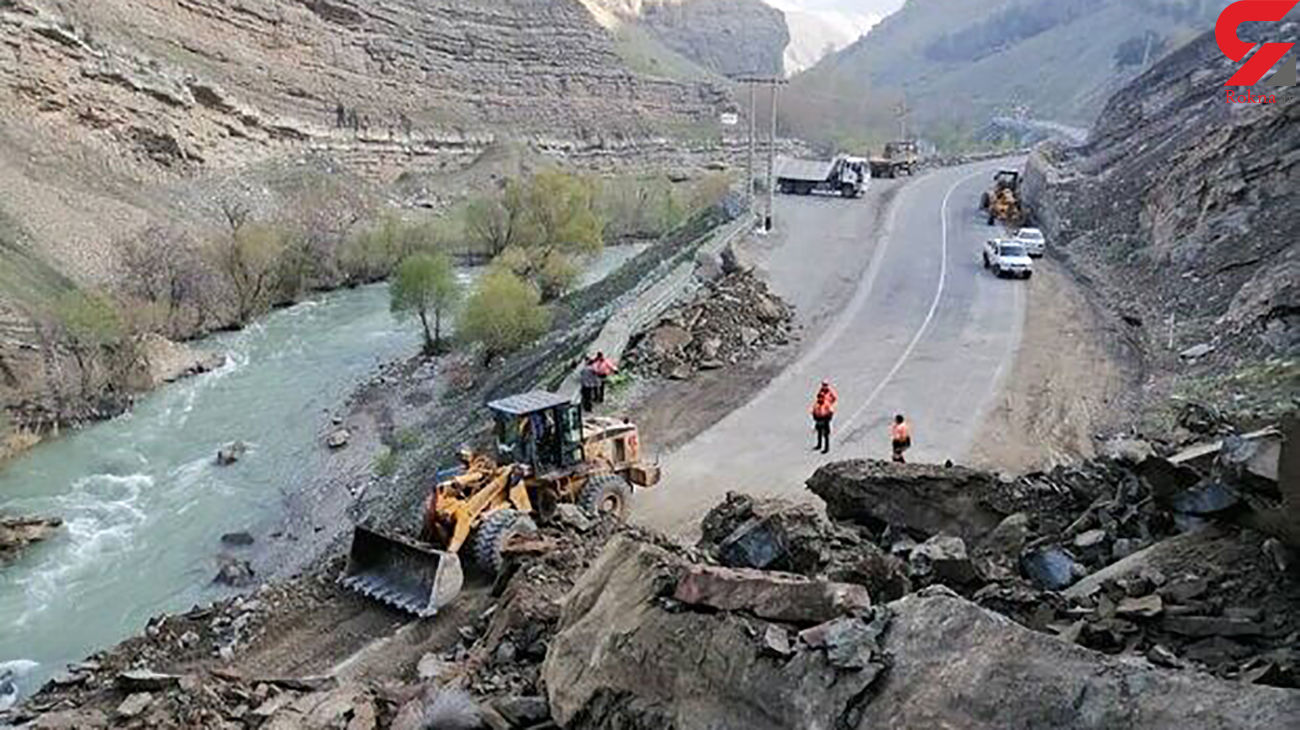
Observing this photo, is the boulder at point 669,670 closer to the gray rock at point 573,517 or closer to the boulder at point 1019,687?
the boulder at point 1019,687

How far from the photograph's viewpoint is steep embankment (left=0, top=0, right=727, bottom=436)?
39312 millimetres

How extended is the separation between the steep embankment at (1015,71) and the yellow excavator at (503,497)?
294ft

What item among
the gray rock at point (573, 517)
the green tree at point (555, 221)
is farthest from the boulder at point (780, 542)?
the green tree at point (555, 221)

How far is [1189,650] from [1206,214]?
2354cm

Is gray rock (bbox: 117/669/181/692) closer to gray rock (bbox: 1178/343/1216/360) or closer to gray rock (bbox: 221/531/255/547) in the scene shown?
gray rock (bbox: 221/531/255/547)

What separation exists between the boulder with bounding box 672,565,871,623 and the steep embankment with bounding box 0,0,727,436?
27.4 m

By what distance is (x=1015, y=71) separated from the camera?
147 m

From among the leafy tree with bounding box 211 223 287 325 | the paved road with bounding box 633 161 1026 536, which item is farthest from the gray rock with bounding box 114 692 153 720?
the leafy tree with bounding box 211 223 287 325

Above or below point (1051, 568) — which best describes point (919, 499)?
below

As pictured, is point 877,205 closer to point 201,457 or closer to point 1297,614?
point 201,457

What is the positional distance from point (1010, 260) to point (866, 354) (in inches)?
357

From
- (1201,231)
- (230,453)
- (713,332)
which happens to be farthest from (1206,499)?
(230,453)

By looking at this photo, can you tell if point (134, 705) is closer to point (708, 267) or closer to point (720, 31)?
point (708, 267)

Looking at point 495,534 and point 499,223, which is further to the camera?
point 499,223
